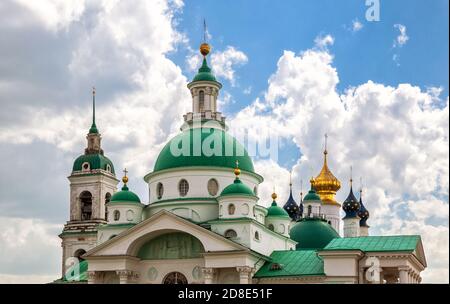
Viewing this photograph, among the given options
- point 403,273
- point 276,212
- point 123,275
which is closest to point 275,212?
point 276,212

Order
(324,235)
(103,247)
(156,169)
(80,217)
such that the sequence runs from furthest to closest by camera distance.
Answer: (80,217) < (324,235) < (156,169) < (103,247)

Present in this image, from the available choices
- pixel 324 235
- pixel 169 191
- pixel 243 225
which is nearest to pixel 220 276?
pixel 243 225

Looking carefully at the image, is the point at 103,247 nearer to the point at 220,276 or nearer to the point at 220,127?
the point at 220,276

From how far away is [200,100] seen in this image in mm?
52594

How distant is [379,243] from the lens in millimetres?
43312

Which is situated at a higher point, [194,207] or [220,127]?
[220,127]

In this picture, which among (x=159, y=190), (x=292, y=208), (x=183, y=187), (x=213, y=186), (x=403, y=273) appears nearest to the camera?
(x=403, y=273)

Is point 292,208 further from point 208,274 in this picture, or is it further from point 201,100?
point 208,274

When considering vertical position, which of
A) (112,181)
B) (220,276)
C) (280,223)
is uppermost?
(112,181)

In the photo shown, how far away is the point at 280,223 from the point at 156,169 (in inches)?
322

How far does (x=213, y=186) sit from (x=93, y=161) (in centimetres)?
1659

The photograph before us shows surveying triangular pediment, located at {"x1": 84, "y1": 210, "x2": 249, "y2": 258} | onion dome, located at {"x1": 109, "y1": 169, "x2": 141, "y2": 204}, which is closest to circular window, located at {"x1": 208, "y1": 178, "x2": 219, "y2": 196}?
triangular pediment, located at {"x1": 84, "y1": 210, "x2": 249, "y2": 258}

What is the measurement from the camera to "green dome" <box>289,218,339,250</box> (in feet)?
184

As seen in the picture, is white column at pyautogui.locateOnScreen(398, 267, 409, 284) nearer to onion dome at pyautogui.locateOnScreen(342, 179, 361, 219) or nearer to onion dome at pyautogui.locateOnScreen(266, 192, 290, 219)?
onion dome at pyautogui.locateOnScreen(266, 192, 290, 219)
